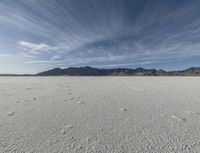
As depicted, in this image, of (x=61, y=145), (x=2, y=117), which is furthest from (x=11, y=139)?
(x=2, y=117)

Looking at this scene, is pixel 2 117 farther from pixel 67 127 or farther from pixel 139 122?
pixel 139 122

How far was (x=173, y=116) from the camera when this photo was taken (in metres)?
2.78

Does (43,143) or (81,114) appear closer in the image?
(43,143)

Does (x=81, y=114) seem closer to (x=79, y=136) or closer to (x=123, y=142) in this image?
(x=79, y=136)

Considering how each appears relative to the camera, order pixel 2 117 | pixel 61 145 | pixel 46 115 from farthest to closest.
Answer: pixel 46 115 < pixel 2 117 < pixel 61 145

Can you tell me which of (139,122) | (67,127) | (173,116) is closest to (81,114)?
(67,127)

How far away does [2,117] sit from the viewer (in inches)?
107

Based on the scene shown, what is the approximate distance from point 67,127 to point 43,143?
0.56 m

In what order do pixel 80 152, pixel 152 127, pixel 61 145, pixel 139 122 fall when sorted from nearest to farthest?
1. pixel 80 152
2. pixel 61 145
3. pixel 152 127
4. pixel 139 122

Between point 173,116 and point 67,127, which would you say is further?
point 173,116

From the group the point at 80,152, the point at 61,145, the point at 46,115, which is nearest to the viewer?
the point at 80,152

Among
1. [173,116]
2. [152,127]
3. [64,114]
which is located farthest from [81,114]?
[173,116]

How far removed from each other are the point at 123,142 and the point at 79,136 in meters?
0.64

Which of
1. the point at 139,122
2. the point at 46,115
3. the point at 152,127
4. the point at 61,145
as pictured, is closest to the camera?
the point at 61,145
